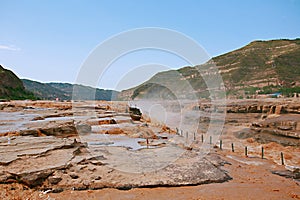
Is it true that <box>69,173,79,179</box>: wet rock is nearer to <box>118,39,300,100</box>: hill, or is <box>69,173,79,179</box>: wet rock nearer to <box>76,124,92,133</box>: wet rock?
<box>76,124,92,133</box>: wet rock

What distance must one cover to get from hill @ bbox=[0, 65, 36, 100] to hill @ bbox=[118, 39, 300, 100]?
2634cm

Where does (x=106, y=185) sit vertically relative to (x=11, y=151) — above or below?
below

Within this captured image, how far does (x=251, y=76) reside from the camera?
89.6 meters

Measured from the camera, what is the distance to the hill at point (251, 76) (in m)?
68.6

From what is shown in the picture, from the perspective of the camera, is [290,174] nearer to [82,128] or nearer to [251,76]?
[82,128]

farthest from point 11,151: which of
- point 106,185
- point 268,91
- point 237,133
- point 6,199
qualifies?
point 268,91

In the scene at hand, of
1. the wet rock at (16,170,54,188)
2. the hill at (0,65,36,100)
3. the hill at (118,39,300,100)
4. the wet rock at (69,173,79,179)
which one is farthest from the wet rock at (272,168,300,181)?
the hill at (0,65,36,100)

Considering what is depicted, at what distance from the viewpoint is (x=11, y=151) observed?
648cm

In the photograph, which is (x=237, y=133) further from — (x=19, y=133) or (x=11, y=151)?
(x=11, y=151)

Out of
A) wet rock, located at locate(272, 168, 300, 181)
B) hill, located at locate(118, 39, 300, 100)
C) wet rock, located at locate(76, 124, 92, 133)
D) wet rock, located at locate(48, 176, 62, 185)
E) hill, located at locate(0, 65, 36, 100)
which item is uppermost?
hill, located at locate(118, 39, 300, 100)

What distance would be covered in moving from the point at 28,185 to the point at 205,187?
13.1ft

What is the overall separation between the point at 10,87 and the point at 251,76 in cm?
7917

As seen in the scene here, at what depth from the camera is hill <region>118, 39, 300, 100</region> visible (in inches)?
2699

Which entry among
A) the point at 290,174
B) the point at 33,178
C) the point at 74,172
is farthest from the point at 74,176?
the point at 290,174
